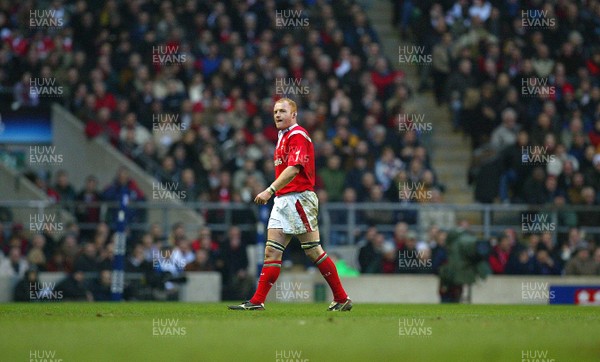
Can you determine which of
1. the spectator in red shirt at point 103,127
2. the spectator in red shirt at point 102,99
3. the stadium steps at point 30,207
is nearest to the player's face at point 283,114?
the stadium steps at point 30,207

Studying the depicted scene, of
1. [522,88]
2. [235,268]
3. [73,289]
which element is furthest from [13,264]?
[522,88]

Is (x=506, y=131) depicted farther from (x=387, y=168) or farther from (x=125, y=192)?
(x=125, y=192)

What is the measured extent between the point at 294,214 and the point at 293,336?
10.9 feet

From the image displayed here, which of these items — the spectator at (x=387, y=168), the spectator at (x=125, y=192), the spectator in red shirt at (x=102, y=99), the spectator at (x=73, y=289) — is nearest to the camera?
the spectator at (x=73, y=289)

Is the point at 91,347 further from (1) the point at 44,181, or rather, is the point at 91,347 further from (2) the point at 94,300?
(1) the point at 44,181

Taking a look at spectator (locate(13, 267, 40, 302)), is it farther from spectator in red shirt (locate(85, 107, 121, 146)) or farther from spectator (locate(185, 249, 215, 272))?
spectator in red shirt (locate(85, 107, 121, 146))

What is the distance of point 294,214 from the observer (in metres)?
13.7

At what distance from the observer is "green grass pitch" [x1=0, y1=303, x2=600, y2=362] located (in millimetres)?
8922

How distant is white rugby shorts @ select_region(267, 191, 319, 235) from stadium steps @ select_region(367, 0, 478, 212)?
12.0 m

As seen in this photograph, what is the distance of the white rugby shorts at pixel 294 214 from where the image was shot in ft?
44.8

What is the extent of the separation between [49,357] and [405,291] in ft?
41.3

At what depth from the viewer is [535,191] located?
77.5 ft

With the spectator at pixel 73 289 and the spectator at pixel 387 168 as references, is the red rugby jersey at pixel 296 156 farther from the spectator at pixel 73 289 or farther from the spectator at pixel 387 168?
the spectator at pixel 387 168

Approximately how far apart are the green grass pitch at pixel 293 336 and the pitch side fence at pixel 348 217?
7363 millimetres
